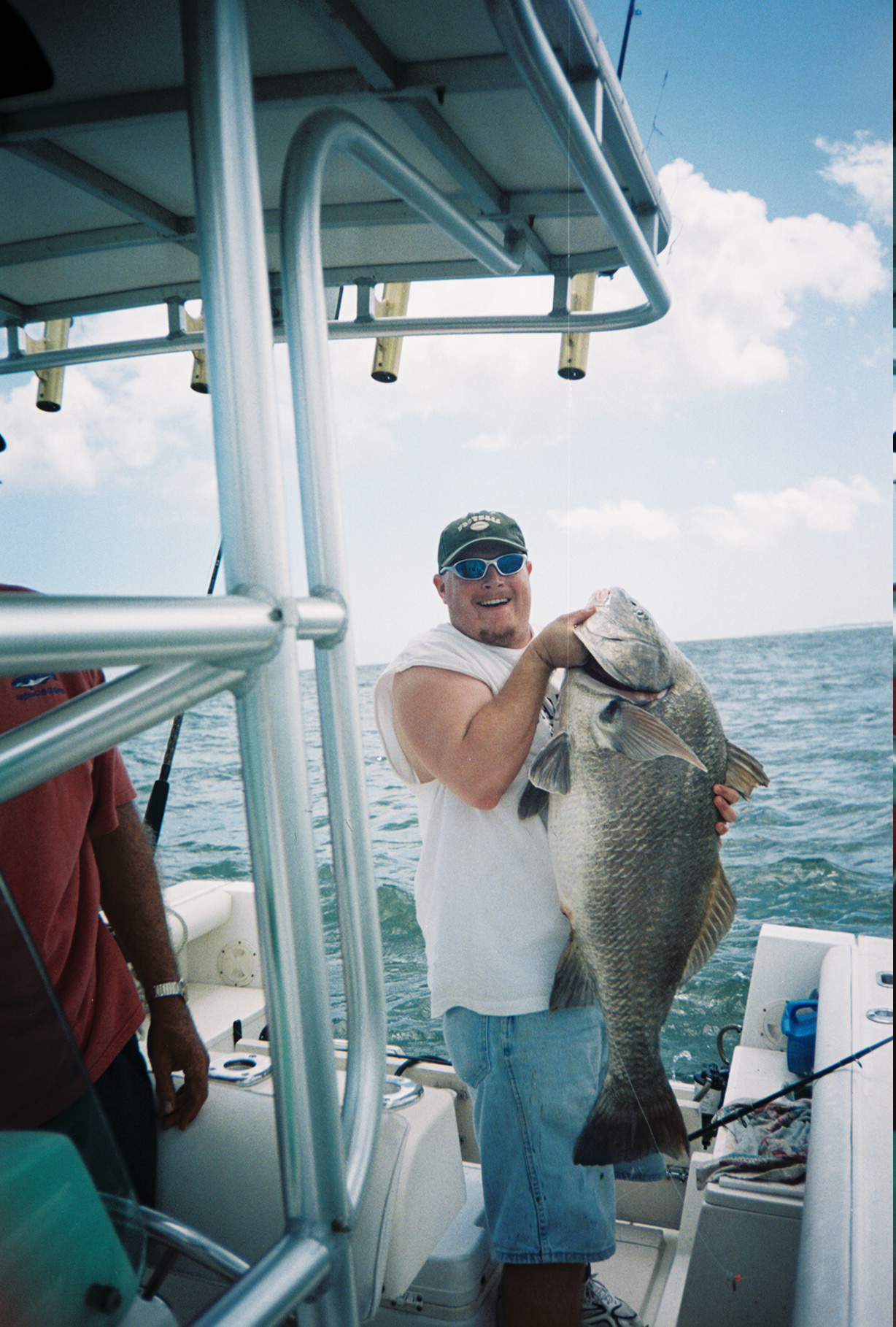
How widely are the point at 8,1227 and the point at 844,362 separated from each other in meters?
1.11

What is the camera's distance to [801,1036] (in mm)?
2514

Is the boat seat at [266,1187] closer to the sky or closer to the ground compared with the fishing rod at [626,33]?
closer to the ground

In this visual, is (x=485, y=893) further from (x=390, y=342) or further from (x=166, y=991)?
(x=390, y=342)

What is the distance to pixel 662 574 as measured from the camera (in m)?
1.20

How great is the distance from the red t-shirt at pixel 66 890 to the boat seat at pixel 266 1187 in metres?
0.18

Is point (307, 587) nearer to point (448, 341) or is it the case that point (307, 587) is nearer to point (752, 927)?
point (448, 341)

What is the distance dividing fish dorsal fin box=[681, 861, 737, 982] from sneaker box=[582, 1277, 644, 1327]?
752mm

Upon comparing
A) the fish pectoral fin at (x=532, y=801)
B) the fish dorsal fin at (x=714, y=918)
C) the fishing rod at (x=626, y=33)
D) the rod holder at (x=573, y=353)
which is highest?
the fishing rod at (x=626, y=33)

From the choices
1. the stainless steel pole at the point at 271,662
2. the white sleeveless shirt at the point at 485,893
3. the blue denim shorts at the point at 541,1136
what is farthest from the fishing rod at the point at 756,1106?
the stainless steel pole at the point at 271,662

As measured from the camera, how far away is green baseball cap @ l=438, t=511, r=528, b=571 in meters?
1.42

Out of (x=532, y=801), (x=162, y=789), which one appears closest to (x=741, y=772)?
(x=532, y=801)

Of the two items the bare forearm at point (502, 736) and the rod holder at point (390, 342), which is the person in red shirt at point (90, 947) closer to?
the bare forearm at point (502, 736)

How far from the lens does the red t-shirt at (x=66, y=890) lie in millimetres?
1165

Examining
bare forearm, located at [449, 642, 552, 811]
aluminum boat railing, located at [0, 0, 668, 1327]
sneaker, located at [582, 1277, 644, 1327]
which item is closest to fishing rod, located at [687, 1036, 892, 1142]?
sneaker, located at [582, 1277, 644, 1327]
